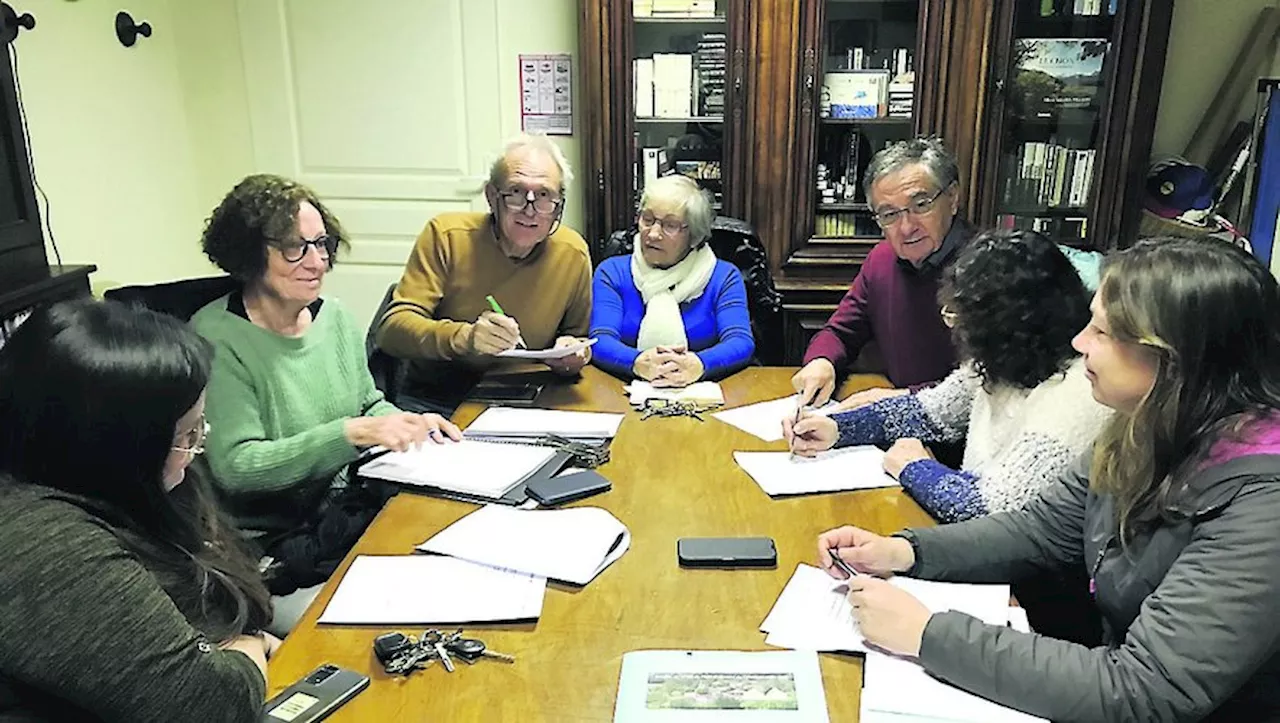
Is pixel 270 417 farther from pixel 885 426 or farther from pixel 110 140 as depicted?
pixel 110 140

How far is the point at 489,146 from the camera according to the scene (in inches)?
136

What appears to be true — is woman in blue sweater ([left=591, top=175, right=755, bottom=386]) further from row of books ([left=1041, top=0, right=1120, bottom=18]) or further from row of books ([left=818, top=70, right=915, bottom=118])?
row of books ([left=1041, top=0, right=1120, bottom=18])

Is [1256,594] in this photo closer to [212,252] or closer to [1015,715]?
[1015,715]

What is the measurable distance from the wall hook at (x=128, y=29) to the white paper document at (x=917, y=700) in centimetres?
299

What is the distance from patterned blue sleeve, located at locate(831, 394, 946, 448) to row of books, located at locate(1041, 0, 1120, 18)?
66.9 inches

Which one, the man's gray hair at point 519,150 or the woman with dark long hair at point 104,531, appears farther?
the man's gray hair at point 519,150

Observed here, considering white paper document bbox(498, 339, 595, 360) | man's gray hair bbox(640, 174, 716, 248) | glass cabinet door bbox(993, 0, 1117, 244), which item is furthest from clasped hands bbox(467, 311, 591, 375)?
glass cabinet door bbox(993, 0, 1117, 244)

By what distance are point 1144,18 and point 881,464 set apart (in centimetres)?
190

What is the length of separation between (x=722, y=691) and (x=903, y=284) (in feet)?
4.80

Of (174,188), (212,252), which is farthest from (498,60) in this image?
(212,252)

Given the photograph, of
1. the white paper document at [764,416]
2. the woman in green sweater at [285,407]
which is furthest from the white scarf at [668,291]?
the woman in green sweater at [285,407]

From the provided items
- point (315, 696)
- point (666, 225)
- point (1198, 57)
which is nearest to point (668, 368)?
point (666, 225)

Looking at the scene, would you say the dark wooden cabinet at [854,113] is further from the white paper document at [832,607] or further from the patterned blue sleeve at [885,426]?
the white paper document at [832,607]

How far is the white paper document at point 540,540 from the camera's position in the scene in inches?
54.6
